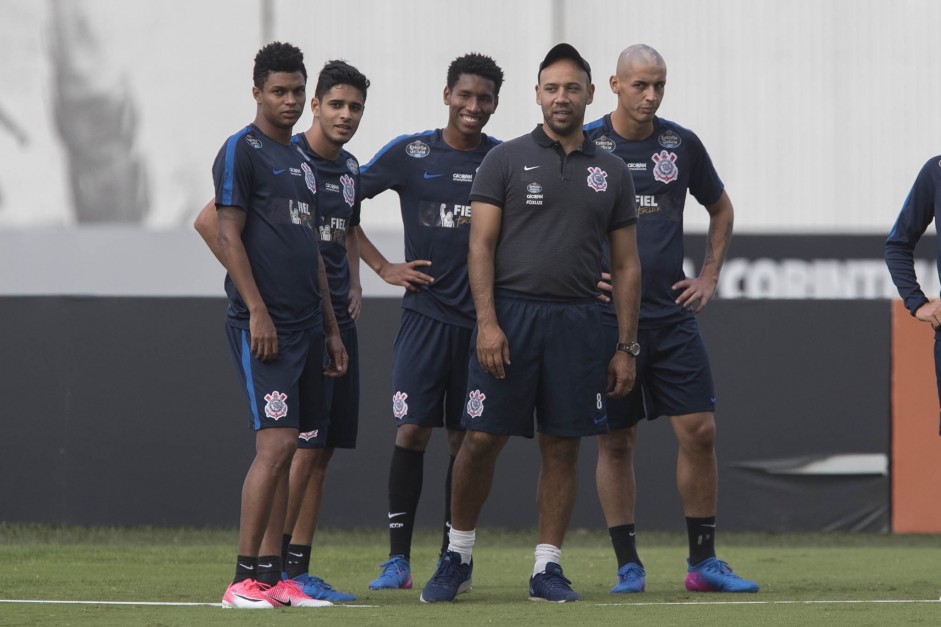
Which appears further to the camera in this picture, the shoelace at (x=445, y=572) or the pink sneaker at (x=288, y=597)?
the shoelace at (x=445, y=572)

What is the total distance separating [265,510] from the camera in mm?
5441

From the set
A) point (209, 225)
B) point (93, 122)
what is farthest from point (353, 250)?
point (93, 122)

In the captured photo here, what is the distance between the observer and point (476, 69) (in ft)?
21.6

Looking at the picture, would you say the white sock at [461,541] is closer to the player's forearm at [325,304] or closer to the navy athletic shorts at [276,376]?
the navy athletic shorts at [276,376]

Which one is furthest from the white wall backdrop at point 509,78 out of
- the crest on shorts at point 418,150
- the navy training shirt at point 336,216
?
the navy training shirt at point 336,216

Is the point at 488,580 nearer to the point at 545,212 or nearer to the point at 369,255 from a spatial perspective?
the point at 369,255

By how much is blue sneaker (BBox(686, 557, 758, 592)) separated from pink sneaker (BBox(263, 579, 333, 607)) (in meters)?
1.61

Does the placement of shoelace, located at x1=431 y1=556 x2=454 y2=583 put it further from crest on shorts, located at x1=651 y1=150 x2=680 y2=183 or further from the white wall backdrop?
the white wall backdrop

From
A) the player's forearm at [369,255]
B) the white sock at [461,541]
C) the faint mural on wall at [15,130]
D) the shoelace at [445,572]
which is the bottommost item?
the shoelace at [445,572]

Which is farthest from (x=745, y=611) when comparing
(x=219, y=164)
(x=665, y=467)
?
(x=665, y=467)

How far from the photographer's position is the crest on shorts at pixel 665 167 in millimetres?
6383

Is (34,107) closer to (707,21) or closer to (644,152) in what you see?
(707,21)

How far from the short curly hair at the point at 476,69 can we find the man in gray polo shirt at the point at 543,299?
0.88 m

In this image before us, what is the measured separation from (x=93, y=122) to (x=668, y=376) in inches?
337
